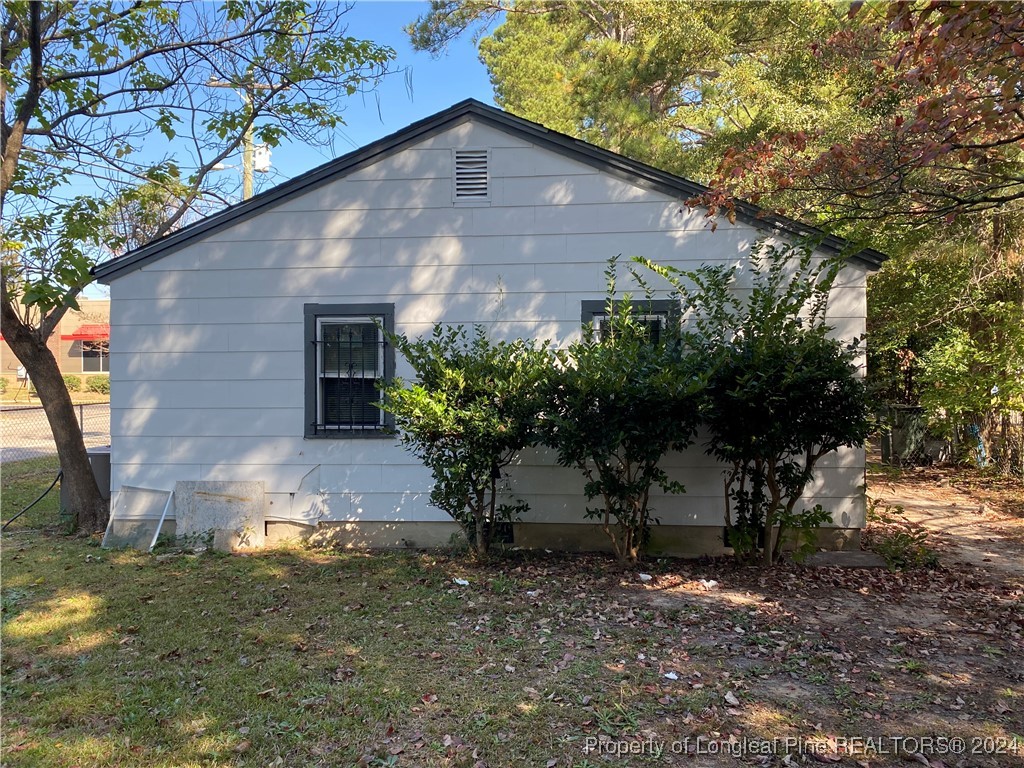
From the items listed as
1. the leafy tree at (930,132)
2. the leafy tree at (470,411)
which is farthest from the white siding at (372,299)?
the leafy tree at (930,132)

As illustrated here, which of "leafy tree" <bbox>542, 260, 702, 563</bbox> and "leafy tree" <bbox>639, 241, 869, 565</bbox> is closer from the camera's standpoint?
"leafy tree" <bbox>542, 260, 702, 563</bbox>

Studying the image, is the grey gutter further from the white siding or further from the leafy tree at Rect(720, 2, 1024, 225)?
the leafy tree at Rect(720, 2, 1024, 225)

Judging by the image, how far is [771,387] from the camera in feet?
16.8

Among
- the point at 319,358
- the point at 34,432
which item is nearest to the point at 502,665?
the point at 319,358

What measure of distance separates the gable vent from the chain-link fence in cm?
817

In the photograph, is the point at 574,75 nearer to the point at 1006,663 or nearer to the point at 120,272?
the point at 120,272

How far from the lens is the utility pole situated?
7289 millimetres

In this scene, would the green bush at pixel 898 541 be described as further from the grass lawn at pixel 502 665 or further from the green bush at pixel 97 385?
the green bush at pixel 97 385

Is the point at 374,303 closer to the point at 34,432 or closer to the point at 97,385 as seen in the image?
the point at 34,432

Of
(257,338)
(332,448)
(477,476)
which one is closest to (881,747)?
(477,476)

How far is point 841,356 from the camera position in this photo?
5.41 meters

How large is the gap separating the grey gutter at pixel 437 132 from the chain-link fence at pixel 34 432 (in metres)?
5.80

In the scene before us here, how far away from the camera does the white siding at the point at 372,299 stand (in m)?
6.30

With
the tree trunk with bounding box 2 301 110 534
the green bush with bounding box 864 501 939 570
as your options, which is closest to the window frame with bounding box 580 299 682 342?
the green bush with bounding box 864 501 939 570
